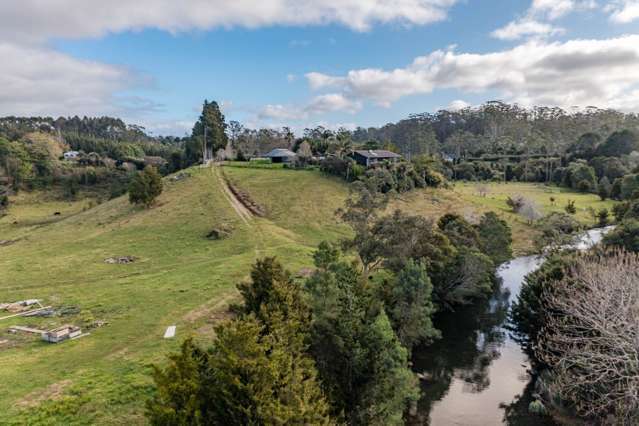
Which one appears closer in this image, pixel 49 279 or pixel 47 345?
pixel 47 345

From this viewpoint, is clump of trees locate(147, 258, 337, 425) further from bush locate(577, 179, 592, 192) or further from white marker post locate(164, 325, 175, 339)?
bush locate(577, 179, 592, 192)

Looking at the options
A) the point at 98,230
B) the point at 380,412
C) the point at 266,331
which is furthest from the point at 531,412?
the point at 98,230

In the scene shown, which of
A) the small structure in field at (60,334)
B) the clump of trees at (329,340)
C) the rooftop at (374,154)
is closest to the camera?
the clump of trees at (329,340)

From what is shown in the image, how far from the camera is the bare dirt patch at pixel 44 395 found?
730 inches

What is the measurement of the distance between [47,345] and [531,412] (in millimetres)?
30681

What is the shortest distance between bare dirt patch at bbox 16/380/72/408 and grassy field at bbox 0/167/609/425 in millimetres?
63

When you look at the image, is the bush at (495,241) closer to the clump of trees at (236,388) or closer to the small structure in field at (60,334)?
the clump of trees at (236,388)

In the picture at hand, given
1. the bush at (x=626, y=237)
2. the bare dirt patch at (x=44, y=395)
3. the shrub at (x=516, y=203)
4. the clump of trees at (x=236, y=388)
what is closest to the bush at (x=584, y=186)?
the shrub at (x=516, y=203)

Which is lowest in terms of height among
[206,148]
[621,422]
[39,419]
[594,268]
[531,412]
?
[531,412]

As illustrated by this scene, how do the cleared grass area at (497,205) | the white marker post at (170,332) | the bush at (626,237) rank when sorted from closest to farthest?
the white marker post at (170,332)
the bush at (626,237)
the cleared grass area at (497,205)

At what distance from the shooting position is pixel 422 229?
36.7 metres

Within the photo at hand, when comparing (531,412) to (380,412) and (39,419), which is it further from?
(39,419)

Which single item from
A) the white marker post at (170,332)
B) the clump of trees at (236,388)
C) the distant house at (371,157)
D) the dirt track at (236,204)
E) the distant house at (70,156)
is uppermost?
the distant house at (70,156)

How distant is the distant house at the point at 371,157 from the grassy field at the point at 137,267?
9260 mm
